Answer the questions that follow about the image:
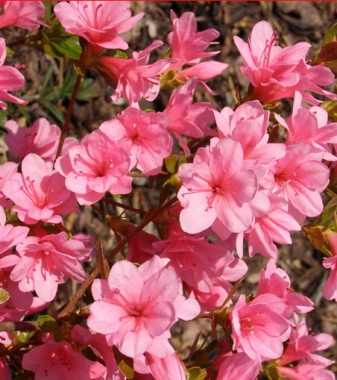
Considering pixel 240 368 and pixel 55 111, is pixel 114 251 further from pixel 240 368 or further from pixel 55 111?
pixel 55 111

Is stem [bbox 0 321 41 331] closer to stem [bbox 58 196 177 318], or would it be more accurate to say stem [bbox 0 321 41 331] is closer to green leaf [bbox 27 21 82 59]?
stem [bbox 58 196 177 318]

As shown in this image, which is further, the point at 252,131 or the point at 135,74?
the point at 135,74

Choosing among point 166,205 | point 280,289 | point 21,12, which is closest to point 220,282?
point 280,289

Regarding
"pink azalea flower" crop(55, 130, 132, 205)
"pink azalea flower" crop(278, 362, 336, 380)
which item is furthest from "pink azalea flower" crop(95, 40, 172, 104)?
"pink azalea flower" crop(278, 362, 336, 380)

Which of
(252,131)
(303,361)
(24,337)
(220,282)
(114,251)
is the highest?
(252,131)

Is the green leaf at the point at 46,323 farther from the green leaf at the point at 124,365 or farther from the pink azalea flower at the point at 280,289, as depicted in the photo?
the pink azalea flower at the point at 280,289

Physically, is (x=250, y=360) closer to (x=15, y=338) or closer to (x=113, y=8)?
(x=15, y=338)

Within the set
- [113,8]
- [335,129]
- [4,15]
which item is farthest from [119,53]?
[335,129]
